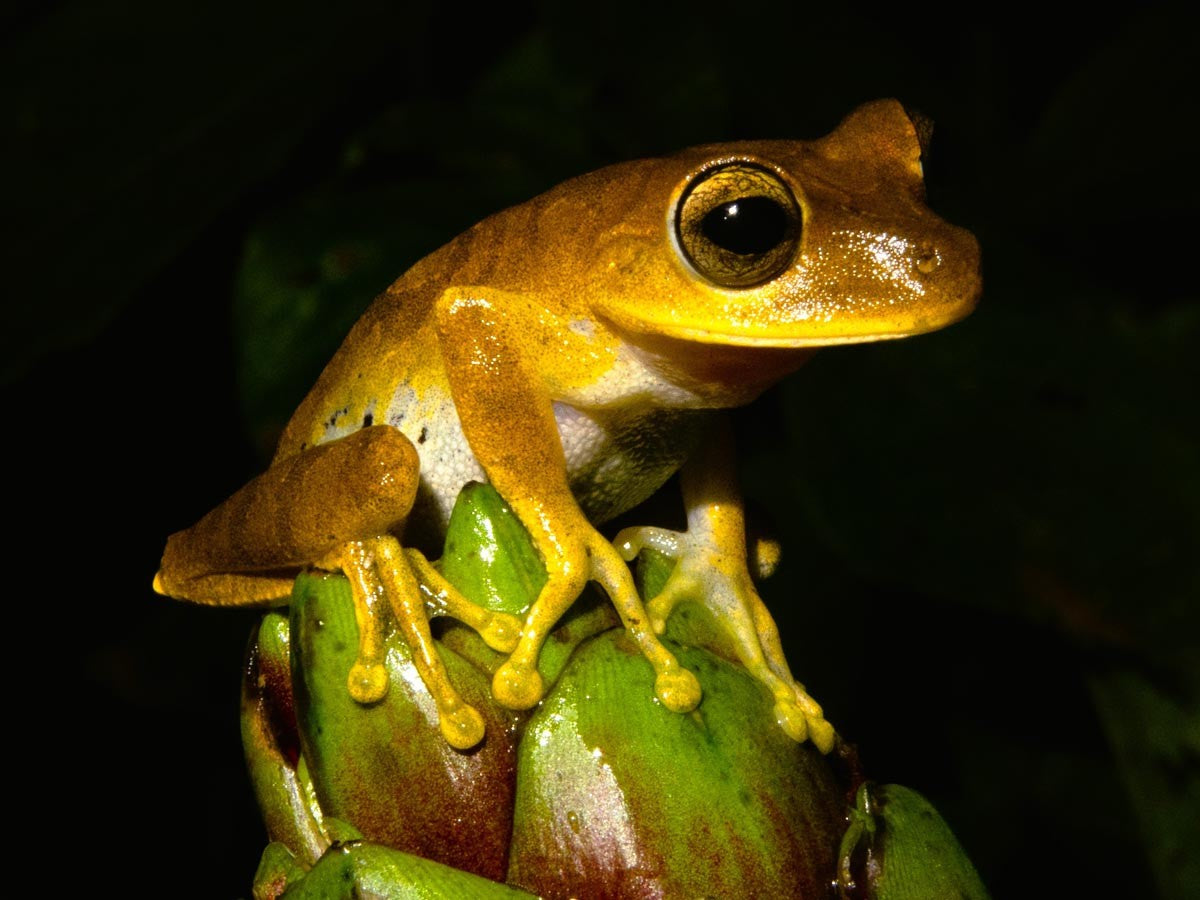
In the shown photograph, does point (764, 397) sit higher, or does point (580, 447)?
point (580, 447)

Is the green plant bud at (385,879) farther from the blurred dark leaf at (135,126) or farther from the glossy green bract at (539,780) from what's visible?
the blurred dark leaf at (135,126)

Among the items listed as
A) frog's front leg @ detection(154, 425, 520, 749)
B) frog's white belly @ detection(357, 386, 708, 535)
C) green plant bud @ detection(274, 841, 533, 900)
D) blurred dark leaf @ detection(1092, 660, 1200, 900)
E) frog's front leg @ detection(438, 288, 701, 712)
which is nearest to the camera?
green plant bud @ detection(274, 841, 533, 900)

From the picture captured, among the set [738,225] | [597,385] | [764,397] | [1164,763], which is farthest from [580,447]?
[764,397]

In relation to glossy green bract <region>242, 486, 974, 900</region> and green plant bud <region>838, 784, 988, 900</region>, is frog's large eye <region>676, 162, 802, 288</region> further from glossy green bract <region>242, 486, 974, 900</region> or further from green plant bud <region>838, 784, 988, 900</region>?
green plant bud <region>838, 784, 988, 900</region>

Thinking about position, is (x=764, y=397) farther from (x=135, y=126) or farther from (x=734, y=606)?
(x=734, y=606)

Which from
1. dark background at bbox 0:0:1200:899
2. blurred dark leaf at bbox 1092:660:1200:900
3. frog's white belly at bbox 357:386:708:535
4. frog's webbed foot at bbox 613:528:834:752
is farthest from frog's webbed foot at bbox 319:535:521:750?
blurred dark leaf at bbox 1092:660:1200:900
